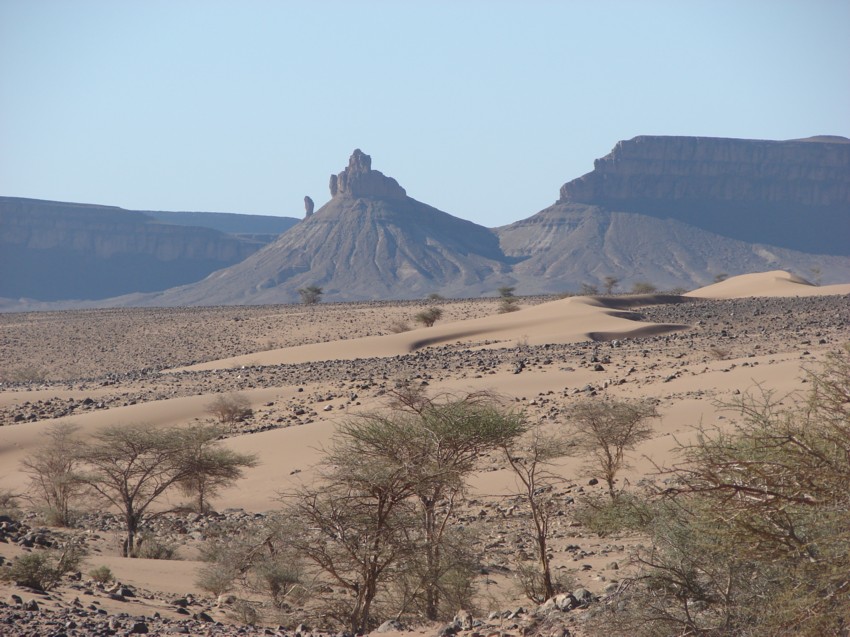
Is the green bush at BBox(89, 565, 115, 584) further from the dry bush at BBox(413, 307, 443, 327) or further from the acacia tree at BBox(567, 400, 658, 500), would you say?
the dry bush at BBox(413, 307, 443, 327)

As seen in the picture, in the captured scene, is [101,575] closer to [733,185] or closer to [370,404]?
[370,404]

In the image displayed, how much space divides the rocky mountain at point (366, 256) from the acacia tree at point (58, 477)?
97278mm

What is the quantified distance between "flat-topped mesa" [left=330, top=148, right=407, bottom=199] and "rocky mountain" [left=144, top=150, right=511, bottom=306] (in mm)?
162

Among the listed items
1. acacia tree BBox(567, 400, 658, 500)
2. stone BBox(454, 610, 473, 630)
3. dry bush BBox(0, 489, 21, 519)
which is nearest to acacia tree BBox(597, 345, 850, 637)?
stone BBox(454, 610, 473, 630)

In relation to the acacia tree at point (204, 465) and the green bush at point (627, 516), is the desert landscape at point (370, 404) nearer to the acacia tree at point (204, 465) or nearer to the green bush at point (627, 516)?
the green bush at point (627, 516)

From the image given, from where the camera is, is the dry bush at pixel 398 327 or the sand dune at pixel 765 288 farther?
the sand dune at pixel 765 288

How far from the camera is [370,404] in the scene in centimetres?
2581

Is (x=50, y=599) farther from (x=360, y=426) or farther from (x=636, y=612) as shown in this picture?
(x=636, y=612)

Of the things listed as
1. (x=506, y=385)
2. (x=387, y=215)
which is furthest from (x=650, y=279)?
(x=506, y=385)

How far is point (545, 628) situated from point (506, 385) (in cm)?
2007

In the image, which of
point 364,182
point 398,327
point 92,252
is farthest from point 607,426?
point 92,252

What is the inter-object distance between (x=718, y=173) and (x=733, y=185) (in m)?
3.56

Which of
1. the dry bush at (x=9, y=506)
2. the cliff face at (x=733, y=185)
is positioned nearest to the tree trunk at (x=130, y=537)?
the dry bush at (x=9, y=506)

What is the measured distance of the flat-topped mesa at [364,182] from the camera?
153500mm
